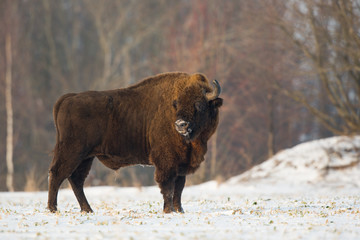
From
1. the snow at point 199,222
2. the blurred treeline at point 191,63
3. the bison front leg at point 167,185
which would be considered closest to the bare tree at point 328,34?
the blurred treeline at point 191,63

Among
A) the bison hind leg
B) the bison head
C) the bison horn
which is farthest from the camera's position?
the bison hind leg

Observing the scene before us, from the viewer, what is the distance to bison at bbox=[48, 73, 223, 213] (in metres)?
9.62

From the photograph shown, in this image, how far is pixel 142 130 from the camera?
10.1 meters

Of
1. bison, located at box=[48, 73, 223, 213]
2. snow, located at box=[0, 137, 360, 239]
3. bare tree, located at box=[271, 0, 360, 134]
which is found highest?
bare tree, located at box=[271, 0, 360, 134]

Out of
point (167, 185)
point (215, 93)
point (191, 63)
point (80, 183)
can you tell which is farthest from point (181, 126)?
point (191, 63)

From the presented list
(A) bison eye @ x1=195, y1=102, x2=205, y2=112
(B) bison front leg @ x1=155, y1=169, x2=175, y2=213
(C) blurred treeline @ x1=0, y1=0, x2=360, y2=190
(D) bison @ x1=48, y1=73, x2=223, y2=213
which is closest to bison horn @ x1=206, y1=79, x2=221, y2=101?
(D) bison @ x1=48, y1=73, x2=223, y2=213

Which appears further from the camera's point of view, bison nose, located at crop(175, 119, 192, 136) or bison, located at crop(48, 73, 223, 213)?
bison, located at crop(48, 73, 223, 213)

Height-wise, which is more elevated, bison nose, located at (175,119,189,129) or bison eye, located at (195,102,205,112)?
bison eye, located at (195,102,205,112)

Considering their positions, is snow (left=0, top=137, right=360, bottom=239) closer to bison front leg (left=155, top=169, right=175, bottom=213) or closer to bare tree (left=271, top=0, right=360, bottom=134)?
bison front leg (left=155, top=169, right=175, bottom=213)

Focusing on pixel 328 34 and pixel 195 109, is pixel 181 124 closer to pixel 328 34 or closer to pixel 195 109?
pixel 195 109

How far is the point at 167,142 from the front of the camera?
9695 mm

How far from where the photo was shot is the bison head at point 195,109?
30.8 ft

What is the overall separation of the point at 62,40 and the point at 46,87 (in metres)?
3.37

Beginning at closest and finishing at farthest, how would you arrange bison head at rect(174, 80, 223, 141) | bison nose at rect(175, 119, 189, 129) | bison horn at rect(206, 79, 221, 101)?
1. bison nose at rect(175, 119, 189, 129)
2. bison head at rect(174, 80, 223, 141)
3. bison horn at rect(206, 79, 221, 101)
